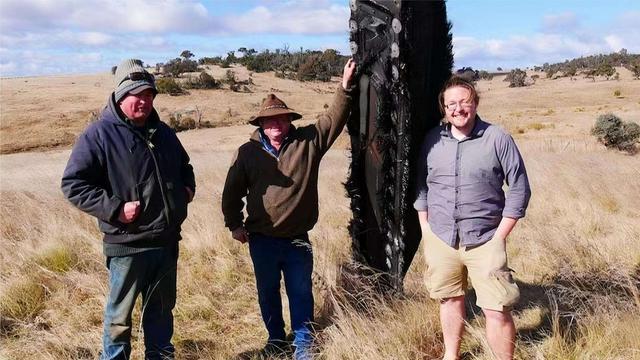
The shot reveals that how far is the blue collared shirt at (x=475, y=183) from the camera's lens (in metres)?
2.90

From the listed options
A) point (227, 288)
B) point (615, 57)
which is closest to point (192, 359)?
point (227, 288)

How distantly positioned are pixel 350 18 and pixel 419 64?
56 centimetres

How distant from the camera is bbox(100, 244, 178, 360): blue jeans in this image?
10.7 feet

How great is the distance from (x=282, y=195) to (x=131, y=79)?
1.15m

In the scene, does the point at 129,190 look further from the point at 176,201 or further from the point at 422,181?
the point at 422,181

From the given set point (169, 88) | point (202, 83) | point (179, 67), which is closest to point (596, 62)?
point (179, 67)

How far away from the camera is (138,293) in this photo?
3.35m

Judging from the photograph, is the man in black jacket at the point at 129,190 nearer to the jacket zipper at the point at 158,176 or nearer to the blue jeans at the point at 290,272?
the jacket zipper at the point at 158,176

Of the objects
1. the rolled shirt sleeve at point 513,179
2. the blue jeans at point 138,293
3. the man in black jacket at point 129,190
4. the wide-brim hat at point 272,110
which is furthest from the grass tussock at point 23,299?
the rolled shirt sleeve at point 513,179

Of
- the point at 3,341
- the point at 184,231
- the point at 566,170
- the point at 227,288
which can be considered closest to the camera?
the point at 3,341

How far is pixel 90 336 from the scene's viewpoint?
4.18m

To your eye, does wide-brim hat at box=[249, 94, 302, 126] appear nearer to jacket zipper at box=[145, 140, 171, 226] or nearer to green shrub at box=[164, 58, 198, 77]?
jacket zipper at box=[145, 140, 171, 226]

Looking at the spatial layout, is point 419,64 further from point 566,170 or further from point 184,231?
point 566,170

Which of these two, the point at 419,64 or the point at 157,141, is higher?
the point at 419,64
